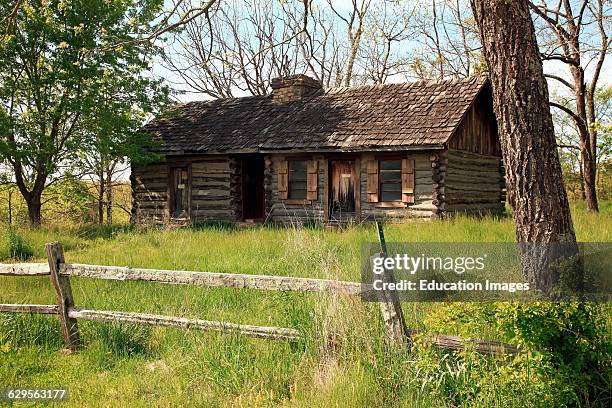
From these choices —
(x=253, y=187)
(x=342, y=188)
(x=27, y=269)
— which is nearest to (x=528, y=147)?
(x=27, y=269)

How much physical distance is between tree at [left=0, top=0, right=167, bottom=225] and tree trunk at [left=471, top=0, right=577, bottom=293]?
13685mm

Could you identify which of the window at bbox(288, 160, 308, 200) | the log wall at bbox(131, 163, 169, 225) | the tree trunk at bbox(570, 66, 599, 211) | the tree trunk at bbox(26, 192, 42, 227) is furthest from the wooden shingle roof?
the tree trunk at bbox(26, 192, 42, 227)

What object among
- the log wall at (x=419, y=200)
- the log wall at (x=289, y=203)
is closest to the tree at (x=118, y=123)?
the log wall at (x=289, y=203)

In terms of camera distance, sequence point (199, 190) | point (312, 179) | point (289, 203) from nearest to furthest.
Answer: point (312, 179) → point (289, 203) → point (199, 190)

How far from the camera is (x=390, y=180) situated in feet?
54.2

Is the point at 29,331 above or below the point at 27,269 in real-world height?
below

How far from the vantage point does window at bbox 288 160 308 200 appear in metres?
17.9

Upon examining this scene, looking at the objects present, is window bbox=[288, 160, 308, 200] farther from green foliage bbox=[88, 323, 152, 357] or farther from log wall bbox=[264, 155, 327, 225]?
green foliage bbox=[88, 323, 152, 357]

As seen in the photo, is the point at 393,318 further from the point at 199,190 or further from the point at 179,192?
the point at 179,192

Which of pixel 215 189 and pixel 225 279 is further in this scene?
pixel 215 189

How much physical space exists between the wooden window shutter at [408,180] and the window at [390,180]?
1.20 ft

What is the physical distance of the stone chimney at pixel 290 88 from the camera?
67.7 ft

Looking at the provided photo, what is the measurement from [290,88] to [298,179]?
439 cm

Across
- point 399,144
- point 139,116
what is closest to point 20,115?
point 139,116
